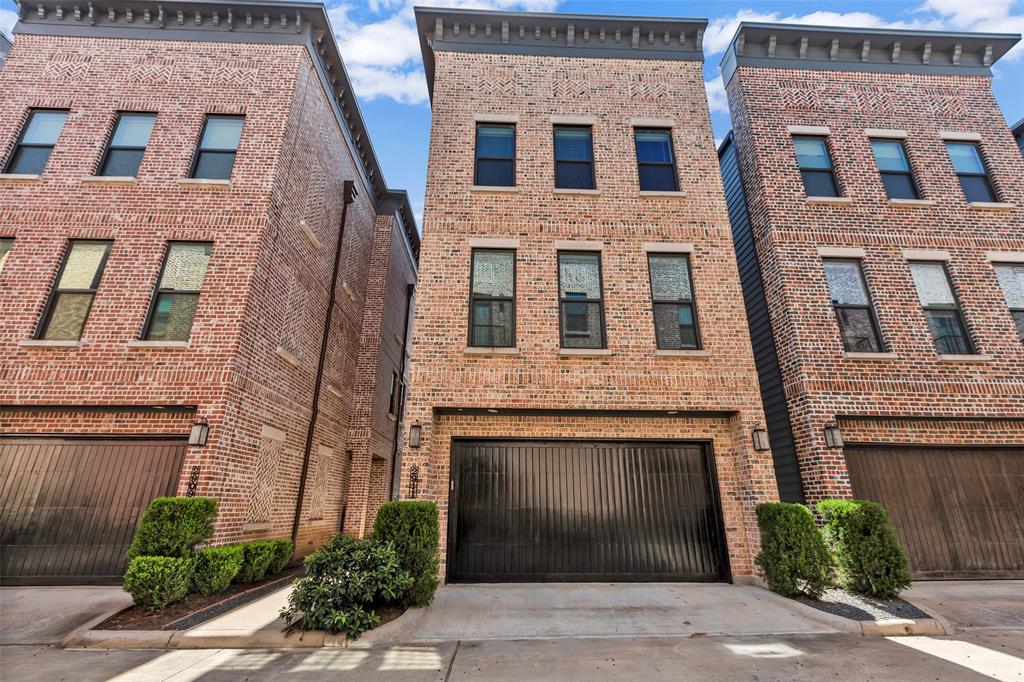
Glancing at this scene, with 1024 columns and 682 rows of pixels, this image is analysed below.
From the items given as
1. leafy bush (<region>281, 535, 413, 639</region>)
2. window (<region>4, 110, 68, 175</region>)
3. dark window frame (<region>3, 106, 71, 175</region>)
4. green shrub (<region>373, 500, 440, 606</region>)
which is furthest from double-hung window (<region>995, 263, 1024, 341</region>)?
window (<region>4, 110, 68, 175</region>)

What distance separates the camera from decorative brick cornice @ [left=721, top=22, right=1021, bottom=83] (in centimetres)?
1119

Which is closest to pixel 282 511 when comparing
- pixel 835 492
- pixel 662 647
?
pixel 662 647

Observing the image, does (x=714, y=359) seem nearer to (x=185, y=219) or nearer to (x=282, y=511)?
(x=282, y=511)

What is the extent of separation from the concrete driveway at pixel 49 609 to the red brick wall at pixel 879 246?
11.6 meters

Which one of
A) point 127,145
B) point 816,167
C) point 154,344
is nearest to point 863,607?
point 816,167

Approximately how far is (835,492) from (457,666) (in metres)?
7.21

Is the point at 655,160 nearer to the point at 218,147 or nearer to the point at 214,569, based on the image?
the point at 218,147

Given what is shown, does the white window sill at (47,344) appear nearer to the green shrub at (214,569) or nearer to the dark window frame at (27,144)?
the dark window frame at (27,144)

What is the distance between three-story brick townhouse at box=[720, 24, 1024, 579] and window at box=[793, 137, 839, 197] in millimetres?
40

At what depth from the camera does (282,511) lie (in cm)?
951

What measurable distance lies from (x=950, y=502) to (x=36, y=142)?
2038 centimetres

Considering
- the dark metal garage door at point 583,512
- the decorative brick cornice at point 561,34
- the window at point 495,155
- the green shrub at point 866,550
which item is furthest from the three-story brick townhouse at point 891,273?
the window at point 495,155

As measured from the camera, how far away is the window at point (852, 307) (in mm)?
8969

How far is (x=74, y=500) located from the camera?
7543 millimetres
